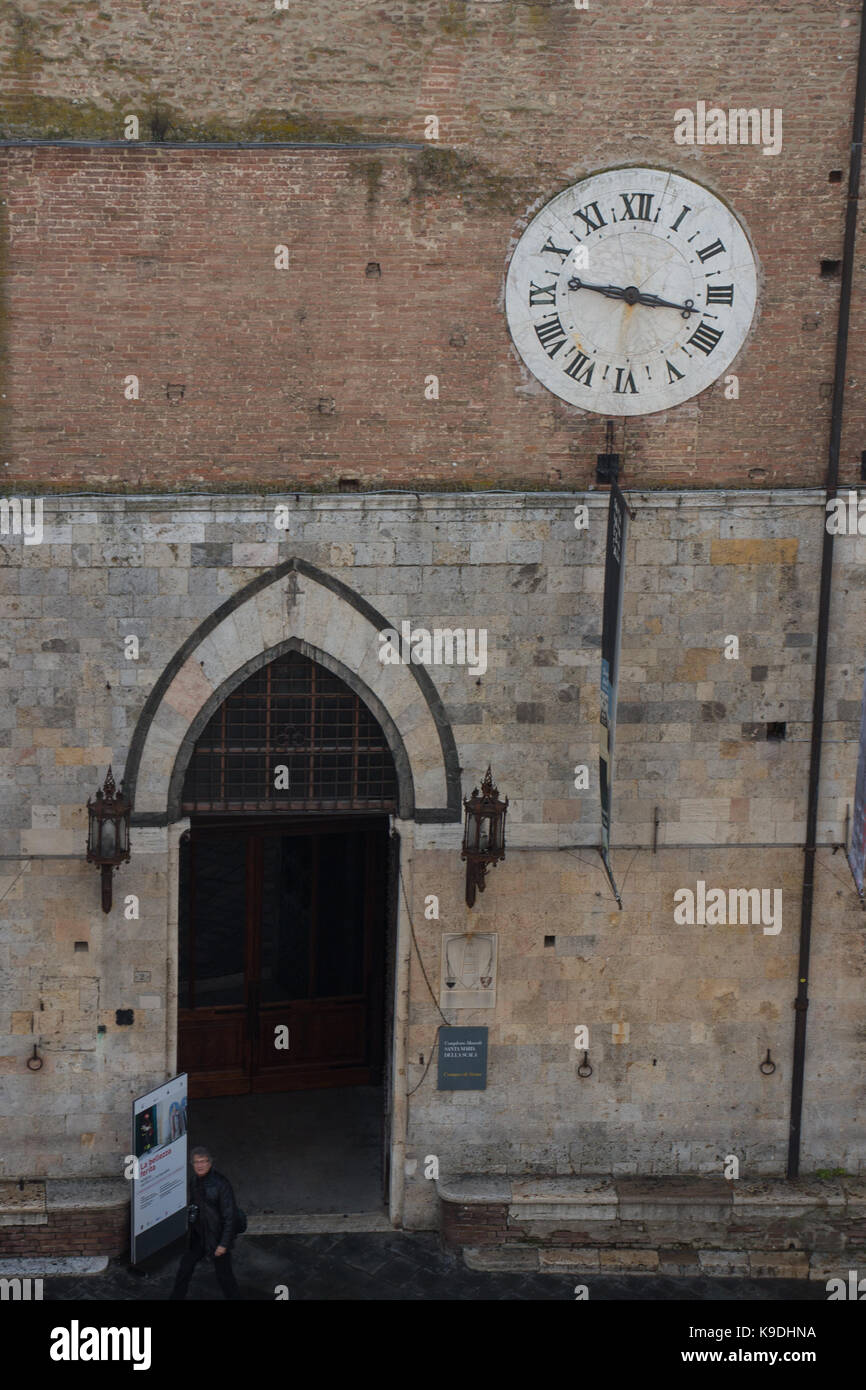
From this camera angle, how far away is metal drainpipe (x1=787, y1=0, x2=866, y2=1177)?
16.8 metres

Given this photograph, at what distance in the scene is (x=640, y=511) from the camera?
17250 millimetres

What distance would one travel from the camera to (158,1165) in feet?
57.0

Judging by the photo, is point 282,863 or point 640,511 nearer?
point 640,511

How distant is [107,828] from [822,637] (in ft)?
24.0

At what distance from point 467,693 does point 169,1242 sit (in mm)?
6301

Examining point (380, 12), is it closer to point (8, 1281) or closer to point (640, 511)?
point (640, 511)

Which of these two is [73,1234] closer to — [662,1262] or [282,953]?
[282,953]

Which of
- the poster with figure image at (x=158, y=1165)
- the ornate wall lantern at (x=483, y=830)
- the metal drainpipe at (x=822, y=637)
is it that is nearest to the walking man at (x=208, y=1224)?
the poster with figure image at (x=158, y=1165)

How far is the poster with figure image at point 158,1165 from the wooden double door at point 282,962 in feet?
11.5

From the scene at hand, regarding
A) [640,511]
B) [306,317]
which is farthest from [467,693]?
[306,317]

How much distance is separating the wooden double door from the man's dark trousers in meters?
4.47

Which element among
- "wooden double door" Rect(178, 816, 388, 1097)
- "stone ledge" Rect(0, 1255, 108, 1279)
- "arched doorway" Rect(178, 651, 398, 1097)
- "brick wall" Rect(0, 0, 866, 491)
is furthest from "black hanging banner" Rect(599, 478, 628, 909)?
"stone ledge" Rect(0, 1255, 108, 1279)

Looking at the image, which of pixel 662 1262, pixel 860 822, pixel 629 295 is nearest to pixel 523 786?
pixel 860 822

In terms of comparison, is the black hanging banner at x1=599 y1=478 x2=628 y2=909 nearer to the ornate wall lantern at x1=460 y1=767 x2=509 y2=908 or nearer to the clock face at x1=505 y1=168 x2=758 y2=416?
the ornate wall lantern at x1=460 y1=767 x2=509 y2=908
